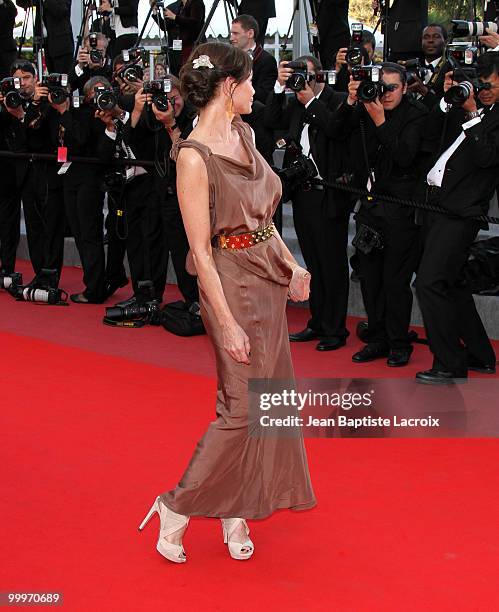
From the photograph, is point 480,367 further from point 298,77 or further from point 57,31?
point 57,31

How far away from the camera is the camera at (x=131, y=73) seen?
7.50 m

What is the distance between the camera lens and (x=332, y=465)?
14.2 feet

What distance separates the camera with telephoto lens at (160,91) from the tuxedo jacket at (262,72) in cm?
84

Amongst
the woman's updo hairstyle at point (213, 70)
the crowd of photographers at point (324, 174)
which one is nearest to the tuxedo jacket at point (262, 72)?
the crowd of photographers at point (324, 174)

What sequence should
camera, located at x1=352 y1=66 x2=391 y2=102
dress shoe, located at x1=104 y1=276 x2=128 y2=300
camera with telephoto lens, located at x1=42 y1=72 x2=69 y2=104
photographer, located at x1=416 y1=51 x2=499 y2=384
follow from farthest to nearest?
dress shoe, located at x1=104 y1=276 x2=128 y2=300 < camera with telephoto lens, located at x1=42 y1=72 x2=69 y2=104 < camera, located at x1=352 y1=66 x2=391 y2=102 < photographer, located at x1=416 y1=51 x2=499 y2=384

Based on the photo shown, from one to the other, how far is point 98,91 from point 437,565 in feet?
15.5

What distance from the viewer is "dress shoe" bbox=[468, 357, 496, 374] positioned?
5.83 m

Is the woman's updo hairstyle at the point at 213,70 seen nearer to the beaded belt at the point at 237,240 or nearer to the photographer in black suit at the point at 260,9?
the beaded belt at the point at 237,240

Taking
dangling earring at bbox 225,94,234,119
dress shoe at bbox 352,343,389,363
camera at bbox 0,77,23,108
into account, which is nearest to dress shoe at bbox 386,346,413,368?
dress shoe at bbox 352,343,389,363

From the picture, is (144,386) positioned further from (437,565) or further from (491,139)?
(437,565)

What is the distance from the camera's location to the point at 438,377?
5.50m

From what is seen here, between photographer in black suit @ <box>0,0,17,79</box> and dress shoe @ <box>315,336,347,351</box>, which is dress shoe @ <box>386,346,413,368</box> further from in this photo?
photographer in black suit @ <box>0,0,17,79</box>

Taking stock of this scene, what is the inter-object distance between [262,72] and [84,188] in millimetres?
1515

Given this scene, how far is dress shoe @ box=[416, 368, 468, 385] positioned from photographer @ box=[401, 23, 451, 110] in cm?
147
